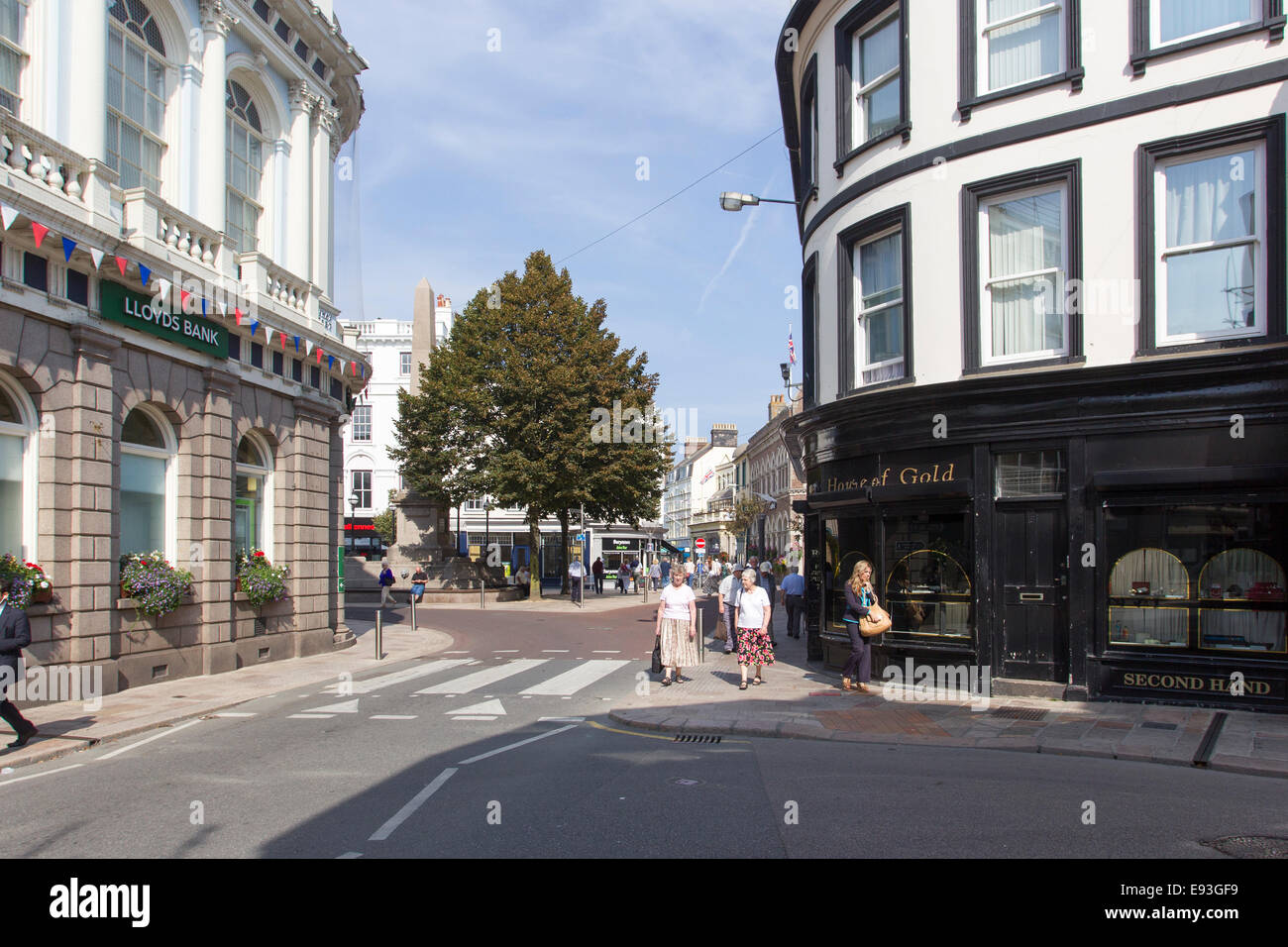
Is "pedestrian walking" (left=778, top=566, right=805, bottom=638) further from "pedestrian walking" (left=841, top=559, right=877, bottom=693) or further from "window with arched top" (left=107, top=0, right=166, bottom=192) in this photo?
"window with arched top" (left=107, top=0, right=166, bottom=192)

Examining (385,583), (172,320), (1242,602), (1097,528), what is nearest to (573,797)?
(1097,528)

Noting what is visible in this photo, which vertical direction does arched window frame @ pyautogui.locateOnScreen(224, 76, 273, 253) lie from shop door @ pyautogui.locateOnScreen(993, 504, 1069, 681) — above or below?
above

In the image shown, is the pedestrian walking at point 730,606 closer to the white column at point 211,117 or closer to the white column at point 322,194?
the white column at point 322,194

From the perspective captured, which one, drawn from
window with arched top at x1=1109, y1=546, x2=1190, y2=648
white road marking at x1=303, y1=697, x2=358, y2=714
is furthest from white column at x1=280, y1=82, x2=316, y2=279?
window with arched top at x1=1109, y1=546, x2=1190, y2=648

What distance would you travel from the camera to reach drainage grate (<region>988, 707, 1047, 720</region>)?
414 inches

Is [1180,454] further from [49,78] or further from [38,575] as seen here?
[49,78]

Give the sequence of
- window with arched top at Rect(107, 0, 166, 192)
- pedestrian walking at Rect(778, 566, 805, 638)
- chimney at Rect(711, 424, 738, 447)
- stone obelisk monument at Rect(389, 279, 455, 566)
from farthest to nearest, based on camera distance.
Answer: chimney at Rect(711, 424, 738, 447), stone obelisk monument at Rect(389, 279, 455, 566), pedestrian walking at Rect(778, 566, 805, 638), window with arched top at Rect(107, 0, 166, 192)

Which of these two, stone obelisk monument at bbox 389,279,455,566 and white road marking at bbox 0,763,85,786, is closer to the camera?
white road marking at bbox 0,763,85,786

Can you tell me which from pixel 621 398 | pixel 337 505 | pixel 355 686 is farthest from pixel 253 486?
pixel 621 398

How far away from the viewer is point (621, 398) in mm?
37469

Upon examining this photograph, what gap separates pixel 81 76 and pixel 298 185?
249 inches

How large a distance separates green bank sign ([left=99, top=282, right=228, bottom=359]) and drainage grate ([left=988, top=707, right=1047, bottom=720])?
12.7m

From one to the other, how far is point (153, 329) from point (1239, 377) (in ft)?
47.5

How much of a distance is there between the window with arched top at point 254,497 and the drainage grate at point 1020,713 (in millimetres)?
12710
